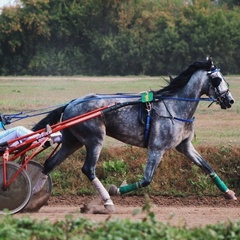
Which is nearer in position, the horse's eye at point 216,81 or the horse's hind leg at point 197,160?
the horse's eye at point 216,81

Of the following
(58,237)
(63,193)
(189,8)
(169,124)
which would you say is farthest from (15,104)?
(189,8)

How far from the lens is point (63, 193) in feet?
44.4

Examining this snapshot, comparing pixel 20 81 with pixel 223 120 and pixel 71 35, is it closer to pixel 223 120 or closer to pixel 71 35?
pixel 71 35

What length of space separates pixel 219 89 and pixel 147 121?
105 cm

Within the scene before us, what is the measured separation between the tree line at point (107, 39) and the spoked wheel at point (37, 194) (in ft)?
92.7

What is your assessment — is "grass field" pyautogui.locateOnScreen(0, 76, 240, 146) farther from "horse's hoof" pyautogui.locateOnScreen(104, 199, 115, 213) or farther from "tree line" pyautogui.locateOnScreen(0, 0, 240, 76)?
"tree line" pyautogui.locateOnScreen(0, 0, 240, 76)

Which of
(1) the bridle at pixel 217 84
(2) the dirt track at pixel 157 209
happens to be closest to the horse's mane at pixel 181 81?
(1) the bridle at pixel 217 84

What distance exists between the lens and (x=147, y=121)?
11.4 meters

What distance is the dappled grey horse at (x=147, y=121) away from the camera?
37.5ft

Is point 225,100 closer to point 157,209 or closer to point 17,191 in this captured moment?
point 157,209

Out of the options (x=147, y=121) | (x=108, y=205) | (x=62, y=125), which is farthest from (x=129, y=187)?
(x=62, y=125)

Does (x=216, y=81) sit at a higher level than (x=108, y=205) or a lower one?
higher

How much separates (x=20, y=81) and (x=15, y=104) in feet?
39.7

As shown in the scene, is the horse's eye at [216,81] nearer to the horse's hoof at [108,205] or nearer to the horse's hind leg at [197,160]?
the horse's hind leg at [197,160]
